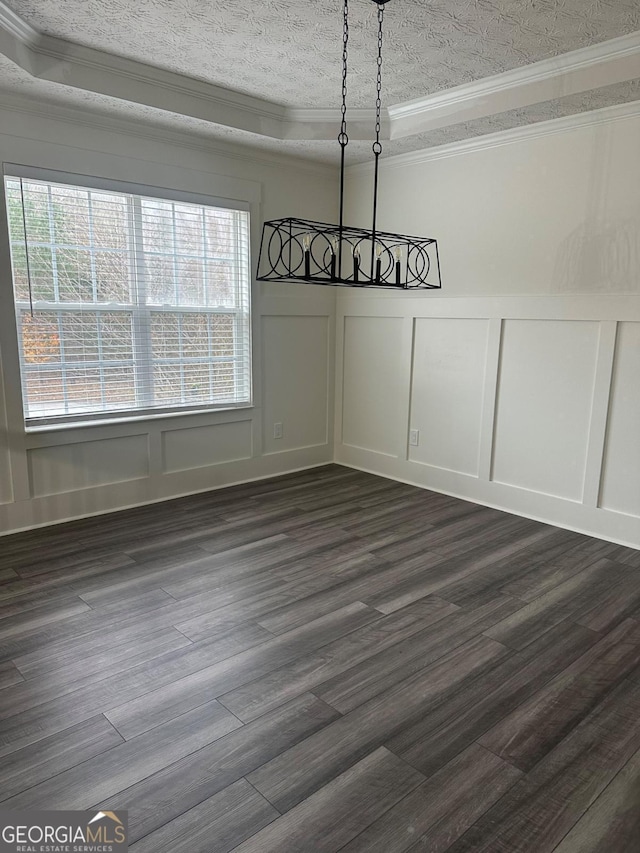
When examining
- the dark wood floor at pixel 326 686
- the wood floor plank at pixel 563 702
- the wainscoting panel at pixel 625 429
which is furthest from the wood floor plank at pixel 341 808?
the wainscoting panel at pixel 625 429

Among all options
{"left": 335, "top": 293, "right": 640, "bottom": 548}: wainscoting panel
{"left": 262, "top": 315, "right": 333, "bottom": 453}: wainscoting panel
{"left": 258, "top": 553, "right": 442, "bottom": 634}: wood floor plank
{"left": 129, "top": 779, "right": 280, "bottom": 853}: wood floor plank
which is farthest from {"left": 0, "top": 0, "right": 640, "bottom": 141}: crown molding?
{"left": 129, "top": 779, "right": 280, "bottom": 853}: wood floor plank

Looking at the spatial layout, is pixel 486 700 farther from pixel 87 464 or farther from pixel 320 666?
pixel 87 464

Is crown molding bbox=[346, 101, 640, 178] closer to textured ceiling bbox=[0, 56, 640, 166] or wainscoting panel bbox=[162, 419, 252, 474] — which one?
textured ceiling bbox=[0, 56, 640, 166]

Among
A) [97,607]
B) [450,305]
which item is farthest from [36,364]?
[450,305]

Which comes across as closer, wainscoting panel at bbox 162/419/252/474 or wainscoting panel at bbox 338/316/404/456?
wainscoting panel at bbox 162/419/252/474

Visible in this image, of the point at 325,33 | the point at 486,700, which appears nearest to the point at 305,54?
the point at 325,33

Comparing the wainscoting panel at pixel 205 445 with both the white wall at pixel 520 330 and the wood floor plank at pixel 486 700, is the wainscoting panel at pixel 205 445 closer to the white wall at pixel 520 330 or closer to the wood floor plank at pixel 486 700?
the white wall at pixel 520 330

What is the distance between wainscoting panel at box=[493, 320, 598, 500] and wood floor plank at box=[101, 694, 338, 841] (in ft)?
7.72

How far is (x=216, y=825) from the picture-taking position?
151 centimetres

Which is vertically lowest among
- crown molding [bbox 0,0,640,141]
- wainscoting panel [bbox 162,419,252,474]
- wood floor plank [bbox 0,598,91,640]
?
wood floor plank [bbox 0,598,91,640]

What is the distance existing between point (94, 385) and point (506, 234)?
2.85m

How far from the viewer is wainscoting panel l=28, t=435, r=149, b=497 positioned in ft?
11.5

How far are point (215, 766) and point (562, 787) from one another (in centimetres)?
101

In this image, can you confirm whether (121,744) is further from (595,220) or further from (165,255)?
(595,220)
